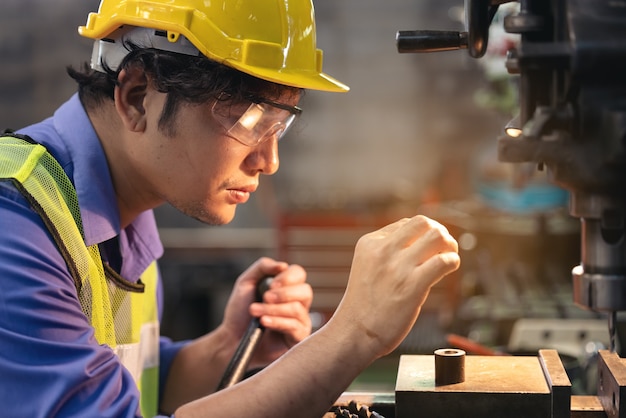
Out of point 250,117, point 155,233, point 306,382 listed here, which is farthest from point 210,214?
point 306,382

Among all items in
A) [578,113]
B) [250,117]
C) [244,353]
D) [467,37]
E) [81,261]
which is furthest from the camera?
[244,353]

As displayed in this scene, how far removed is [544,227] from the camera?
3.03 m

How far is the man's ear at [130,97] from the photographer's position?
1.45m

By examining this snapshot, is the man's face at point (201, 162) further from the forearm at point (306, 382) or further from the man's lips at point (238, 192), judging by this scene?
the forearm at point (306, 382)

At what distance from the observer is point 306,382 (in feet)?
3.81

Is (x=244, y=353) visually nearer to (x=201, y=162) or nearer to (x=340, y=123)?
(x=201, y=162)

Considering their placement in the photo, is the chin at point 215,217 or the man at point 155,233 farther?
the chin at point 215,217

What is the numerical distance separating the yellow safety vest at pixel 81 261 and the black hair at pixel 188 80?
22cm

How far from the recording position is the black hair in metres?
1.40

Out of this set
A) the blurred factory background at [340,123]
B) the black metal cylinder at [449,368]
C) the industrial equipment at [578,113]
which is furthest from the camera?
the blurred factory background at [340,123]

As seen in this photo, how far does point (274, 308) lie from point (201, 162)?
47 cm

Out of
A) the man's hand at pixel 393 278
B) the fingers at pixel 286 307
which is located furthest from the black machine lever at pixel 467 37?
the fingers at pixel 286 307

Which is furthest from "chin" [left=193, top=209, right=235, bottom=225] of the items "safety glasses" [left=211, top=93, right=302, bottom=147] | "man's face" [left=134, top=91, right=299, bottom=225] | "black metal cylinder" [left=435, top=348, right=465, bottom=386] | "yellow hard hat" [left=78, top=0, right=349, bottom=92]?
"black metal cylinder" [left=435, top=348, right=465, bottom=386]

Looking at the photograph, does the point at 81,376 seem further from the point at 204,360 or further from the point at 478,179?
the point at 478,179
